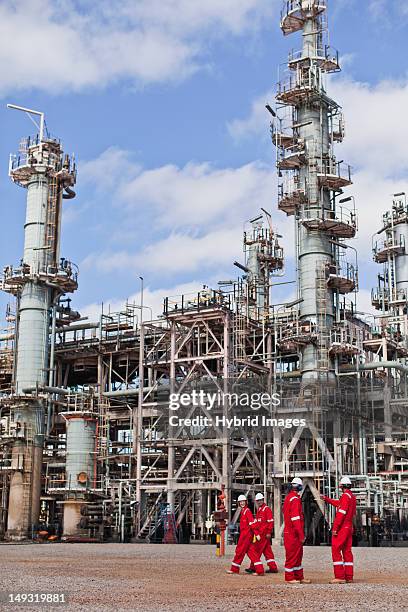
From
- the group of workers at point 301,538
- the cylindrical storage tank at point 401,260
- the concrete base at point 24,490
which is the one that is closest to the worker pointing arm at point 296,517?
the group of workers at point 301,538

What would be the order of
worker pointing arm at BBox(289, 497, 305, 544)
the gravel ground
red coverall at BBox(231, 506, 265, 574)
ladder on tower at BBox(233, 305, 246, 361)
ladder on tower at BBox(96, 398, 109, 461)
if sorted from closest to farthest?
the gravel ground, worker pointing arm at BBox(289, 497, 305, 544), red coverall at BBox(231, 506, 265, 574), ladder on tower at BBox(233, 305, 246, 361), ladder on tower at BBox(96, 398, 109, 461)

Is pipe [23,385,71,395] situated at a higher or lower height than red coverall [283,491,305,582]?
higher

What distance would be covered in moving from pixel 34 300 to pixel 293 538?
117 feet

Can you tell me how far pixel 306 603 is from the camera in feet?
39.2

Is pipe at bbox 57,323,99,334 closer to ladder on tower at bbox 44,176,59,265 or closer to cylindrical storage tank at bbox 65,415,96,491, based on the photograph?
ladder on tower at bbox 44,176,59,265

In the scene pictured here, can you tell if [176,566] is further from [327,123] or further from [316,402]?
[327,123]

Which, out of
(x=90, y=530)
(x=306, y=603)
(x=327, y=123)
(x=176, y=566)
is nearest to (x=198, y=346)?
(x=90, y=530)

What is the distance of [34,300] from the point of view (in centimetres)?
4959

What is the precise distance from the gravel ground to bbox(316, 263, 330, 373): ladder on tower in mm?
21721

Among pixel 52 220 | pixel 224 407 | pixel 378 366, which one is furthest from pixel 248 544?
pixel 52 220

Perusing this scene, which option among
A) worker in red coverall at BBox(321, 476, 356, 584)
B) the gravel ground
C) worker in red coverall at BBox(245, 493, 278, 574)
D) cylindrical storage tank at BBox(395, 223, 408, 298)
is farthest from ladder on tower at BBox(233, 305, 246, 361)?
worker in red coverall at BBox(321, 476, 356, 584)

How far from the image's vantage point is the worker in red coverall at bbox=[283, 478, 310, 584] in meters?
15.6

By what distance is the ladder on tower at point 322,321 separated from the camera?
42.8 m

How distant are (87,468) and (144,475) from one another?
2.86 m
